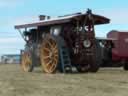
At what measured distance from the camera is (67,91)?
1353cm

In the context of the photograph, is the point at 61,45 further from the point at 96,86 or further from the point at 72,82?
the point at 96,86

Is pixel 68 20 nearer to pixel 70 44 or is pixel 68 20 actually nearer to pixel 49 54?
pixel 70 44

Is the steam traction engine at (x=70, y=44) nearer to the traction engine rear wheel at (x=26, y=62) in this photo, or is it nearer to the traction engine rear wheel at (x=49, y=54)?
the traction engine rear wheel at (x=49, y=54)

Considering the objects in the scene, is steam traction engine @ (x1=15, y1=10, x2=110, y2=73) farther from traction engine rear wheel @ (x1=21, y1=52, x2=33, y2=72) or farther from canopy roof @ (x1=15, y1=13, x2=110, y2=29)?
traction engine rear wheel @ (x1=21, y1=52, x2=33, y2=72)

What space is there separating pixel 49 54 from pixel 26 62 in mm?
3746

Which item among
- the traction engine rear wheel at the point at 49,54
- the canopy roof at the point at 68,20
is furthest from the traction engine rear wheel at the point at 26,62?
the traction engine rear wheel at the point at 49,54

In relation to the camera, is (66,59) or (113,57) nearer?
(66,59)

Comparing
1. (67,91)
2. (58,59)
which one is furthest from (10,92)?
(58,59)

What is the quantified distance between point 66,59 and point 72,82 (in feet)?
18.5

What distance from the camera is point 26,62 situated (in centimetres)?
2595

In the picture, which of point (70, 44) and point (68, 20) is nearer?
point (68, 20)

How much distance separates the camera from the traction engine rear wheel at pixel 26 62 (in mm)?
25416

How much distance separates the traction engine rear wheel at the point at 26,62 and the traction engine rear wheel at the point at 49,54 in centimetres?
241

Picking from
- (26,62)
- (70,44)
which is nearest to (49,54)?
(70,44)
